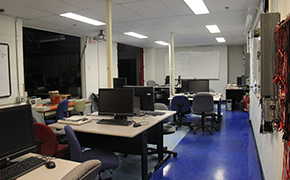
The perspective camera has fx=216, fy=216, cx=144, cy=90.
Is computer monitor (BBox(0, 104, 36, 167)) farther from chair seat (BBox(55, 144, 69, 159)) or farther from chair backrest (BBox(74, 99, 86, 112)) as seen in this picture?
chair backrest (BBox(74, 99, 86, 112))

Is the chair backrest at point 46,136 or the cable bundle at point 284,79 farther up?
the cable bundle at point 284,79

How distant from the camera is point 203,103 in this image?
5320 mm

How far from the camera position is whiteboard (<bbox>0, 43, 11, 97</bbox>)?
4.56m

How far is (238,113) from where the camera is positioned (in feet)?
25.4

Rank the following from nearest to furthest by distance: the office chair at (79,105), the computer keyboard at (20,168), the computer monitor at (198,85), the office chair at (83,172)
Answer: the office chair at (83,172)
the computer keyboard at (20,168)
the office chair at (79,105)
the computer monitor at (198,85)

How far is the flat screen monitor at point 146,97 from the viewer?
3539 millimetres

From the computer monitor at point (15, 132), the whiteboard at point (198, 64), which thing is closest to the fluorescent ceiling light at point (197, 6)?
the computer monitor at point (15, 132)

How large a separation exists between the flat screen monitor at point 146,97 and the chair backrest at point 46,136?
1.51 metres

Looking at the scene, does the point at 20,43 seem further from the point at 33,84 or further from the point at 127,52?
the point at 127,52

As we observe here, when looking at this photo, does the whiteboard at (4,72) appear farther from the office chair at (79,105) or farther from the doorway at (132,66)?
the doorway at (132,66)

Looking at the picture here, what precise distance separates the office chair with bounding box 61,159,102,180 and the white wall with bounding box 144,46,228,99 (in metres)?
10.4

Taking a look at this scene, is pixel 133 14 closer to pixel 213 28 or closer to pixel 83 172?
pixel 213 28

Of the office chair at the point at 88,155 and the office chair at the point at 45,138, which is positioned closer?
the office chair at the point at 88,155

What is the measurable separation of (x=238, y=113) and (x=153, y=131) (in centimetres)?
526
